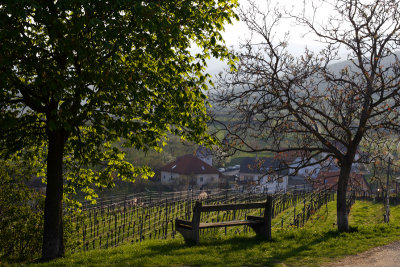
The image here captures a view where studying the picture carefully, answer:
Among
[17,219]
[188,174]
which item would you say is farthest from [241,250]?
[188,174]

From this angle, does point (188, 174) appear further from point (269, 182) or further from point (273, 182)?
point (269, 182)

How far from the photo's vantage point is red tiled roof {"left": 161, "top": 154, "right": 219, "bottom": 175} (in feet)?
296

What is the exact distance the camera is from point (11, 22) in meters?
8.99

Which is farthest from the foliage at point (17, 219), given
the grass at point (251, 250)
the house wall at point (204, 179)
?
the house wall at point (204, 179)

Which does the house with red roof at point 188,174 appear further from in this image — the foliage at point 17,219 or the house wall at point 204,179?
the foliage at point 17,219

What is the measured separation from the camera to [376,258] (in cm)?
962

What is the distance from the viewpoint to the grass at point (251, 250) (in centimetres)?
909

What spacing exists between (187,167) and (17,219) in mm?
77178

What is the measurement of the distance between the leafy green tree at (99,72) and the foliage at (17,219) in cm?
284

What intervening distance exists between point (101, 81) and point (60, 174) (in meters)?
3.66

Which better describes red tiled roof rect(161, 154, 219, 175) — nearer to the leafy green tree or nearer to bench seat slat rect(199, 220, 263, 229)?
the leafy green tree

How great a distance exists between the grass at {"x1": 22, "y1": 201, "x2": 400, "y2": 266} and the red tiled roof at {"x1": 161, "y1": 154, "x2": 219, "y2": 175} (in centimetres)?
7742

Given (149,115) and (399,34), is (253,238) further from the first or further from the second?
(399,34)

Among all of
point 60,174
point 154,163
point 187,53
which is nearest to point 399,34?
point 187,53
